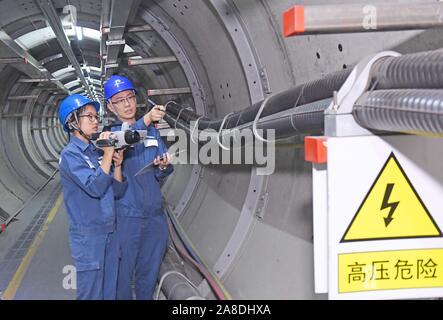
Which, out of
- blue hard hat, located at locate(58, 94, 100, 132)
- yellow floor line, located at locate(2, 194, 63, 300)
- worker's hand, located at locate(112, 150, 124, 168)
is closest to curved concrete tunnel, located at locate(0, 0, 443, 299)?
worker's hand, located at locate(112, 150, 124, 168)

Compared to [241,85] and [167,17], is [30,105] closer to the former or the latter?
[167,17]

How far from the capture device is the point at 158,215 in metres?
3.33

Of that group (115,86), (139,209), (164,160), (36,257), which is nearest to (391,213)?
(164,160)

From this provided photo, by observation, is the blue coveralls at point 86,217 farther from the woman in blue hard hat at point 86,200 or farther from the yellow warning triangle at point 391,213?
the yellow warning triangle at point 391,213

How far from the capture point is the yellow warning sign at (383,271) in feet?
4.28

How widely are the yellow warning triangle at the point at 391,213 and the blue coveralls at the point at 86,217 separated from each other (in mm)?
1663

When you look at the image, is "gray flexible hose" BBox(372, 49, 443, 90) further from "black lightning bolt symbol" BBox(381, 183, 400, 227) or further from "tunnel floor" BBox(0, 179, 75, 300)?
"tunnel floor" BBox(0, 179, 75, 300)

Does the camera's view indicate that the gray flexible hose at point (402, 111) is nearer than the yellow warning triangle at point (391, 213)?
Yes

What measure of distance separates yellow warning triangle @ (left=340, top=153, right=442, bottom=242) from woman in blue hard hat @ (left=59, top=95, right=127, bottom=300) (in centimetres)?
165

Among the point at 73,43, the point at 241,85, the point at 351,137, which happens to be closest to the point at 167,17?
the point at 241,85

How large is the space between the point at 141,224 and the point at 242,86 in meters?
1.29

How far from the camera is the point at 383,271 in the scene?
1.31 metres

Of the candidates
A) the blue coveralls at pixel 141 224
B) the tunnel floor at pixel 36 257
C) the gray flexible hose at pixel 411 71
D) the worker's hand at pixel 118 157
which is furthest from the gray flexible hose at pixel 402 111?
the tunnel floor at pixel 36 257
